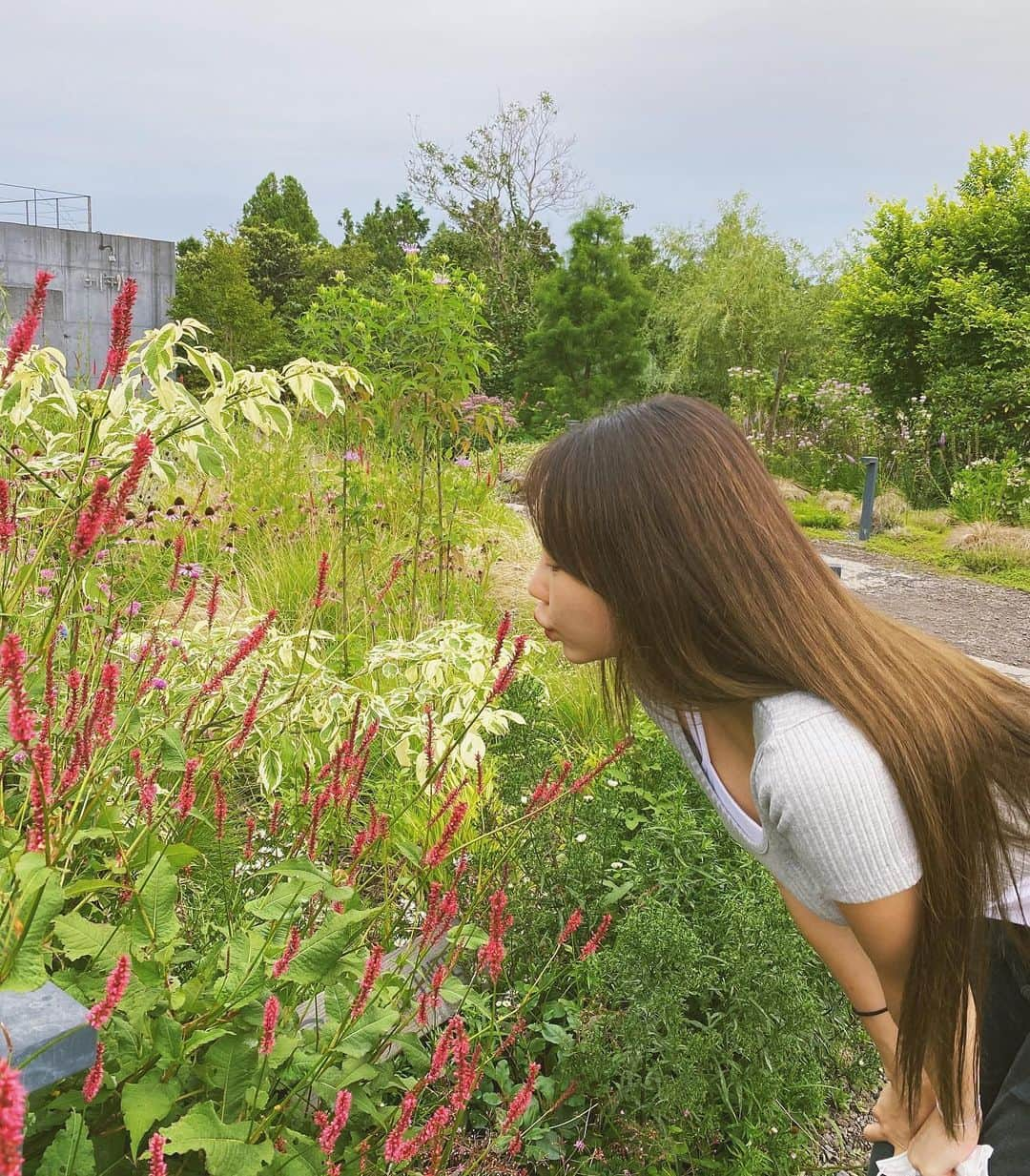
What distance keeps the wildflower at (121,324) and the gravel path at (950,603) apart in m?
5.28

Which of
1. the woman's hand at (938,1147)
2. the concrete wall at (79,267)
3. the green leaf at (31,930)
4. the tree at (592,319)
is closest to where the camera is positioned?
the green leaf at (31,930)

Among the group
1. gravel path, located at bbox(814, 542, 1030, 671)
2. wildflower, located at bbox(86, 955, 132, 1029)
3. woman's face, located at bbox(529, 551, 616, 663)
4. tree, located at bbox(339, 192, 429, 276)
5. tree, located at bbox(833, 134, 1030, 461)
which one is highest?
tree, located at bbox(339, 192, 429, 276)

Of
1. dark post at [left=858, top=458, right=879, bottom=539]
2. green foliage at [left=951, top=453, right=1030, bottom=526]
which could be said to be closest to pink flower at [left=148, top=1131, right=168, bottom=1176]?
dark post at [left=858, top=458, right=879, bottom=539]

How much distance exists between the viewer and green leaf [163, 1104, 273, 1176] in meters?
0.99

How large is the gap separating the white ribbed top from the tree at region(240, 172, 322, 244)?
3458 cm

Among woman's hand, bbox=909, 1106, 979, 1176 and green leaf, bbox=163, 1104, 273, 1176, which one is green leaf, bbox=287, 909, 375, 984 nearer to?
green leaf, bbox=163, 1104, 273, 1176

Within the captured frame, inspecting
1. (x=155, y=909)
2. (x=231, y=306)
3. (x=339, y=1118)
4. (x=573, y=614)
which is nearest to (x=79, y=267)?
(x=231, y=306)

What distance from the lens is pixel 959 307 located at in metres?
11.3

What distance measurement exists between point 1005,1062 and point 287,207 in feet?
117

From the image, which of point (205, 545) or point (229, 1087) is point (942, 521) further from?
point (229, 1087)

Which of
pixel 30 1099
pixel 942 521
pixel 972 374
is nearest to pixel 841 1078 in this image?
pixel 30 1099

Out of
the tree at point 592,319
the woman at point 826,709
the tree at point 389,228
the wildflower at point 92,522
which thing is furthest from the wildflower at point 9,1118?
the tree at point 389,228

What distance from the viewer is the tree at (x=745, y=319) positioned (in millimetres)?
18453

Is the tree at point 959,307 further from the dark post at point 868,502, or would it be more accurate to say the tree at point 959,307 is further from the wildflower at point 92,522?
the wildflower at point 92,522
